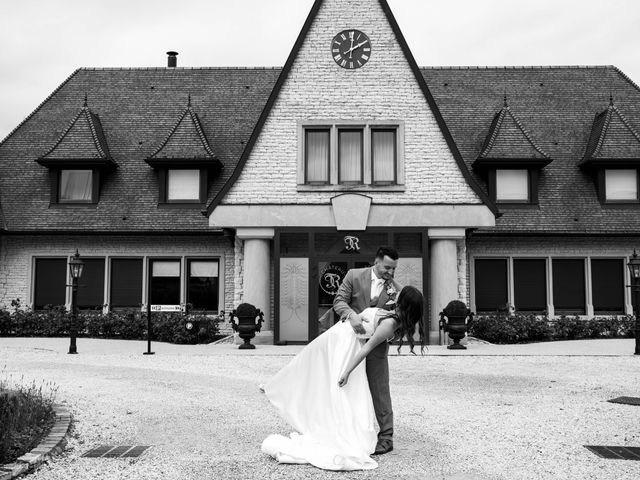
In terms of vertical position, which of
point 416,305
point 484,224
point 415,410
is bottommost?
point 415,410

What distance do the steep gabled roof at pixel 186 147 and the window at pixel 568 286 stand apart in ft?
36.1

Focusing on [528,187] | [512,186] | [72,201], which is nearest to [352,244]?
[512,186]

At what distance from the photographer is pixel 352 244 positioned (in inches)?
776

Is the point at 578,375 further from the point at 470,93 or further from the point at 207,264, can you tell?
the point at 470,93

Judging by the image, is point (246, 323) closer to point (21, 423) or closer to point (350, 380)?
point (21, 423)

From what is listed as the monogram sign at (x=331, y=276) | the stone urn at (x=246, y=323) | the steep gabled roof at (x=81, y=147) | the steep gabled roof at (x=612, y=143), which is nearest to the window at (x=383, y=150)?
the monogram sign at (x=331, y=276)

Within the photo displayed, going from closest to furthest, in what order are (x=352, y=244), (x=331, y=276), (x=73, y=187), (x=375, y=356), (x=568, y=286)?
1. (x=375, y=356)
2. (x=352, y=244)
3. (x=331, y=276)
4. (x=568, y=286)
5. (x=73, y=187)

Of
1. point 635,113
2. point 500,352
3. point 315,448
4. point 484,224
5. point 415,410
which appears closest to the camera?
point 315,448

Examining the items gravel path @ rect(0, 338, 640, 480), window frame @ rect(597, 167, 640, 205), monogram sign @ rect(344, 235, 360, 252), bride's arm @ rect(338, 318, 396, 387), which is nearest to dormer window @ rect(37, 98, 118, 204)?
monogram sign @ rect(344, 235, 360, 252)

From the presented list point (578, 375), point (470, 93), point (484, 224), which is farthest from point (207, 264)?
point (578, 375)

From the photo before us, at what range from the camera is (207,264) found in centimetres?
2292

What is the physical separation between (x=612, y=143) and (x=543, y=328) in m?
6.53

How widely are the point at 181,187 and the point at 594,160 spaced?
12.6m

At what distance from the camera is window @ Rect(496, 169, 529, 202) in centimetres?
2284
